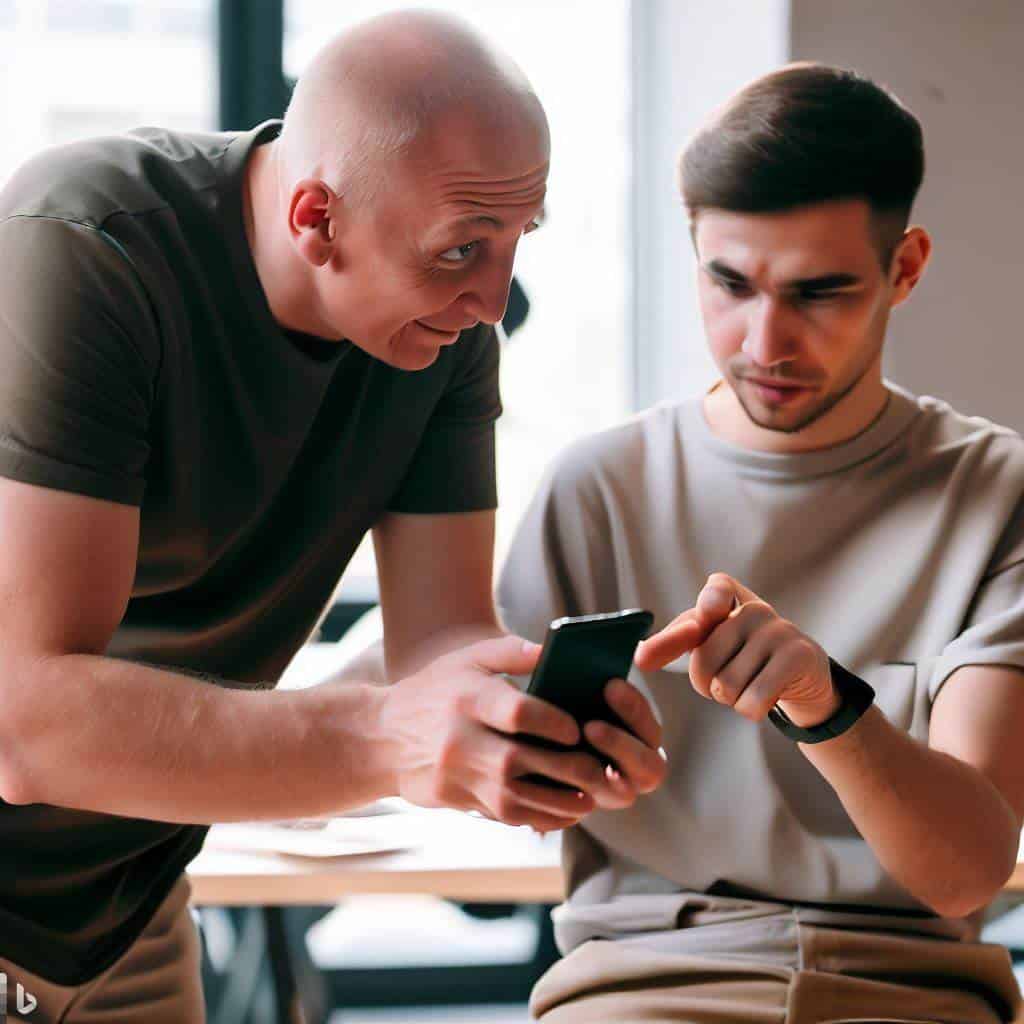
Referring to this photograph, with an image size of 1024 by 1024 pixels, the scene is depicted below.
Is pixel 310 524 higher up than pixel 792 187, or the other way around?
pixel 792 187

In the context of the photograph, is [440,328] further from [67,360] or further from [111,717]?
[111,717]

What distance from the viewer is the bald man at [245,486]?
95cm

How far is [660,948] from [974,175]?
169 cm

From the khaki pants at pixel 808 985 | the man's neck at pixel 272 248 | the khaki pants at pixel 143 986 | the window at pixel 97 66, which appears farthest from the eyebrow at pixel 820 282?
the window at pixel 97 66

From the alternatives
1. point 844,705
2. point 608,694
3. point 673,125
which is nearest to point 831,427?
point 844,705

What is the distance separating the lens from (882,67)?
2404 mm

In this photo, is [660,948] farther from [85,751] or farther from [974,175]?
[974,175]

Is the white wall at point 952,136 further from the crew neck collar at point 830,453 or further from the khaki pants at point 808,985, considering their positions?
the khaki pants at point 808,985

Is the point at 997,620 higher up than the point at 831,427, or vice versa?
the point at 831,427

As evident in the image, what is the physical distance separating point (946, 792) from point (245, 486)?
697 millimetres

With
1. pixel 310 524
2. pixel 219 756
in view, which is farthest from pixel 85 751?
pixel 310 524

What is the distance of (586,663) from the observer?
3.09ft

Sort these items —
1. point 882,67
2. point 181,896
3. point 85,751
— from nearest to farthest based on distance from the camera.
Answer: point 85,751, point 181,896, point 882,67

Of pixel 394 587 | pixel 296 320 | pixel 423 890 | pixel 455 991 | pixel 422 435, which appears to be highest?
pixel 296 320
